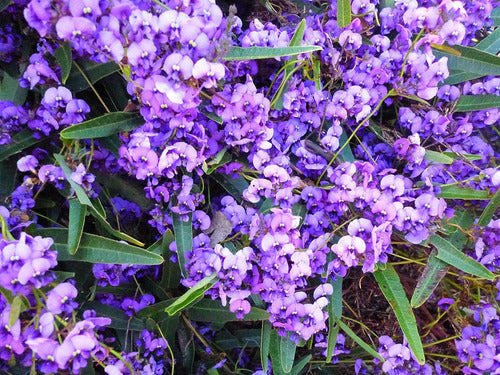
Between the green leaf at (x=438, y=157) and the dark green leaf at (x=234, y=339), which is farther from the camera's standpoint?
the dark green leaf at (x=234, y=339)

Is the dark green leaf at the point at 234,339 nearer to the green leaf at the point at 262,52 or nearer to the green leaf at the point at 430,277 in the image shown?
the green leaf at the point at 430,277

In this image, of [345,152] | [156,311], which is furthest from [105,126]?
[345,152]

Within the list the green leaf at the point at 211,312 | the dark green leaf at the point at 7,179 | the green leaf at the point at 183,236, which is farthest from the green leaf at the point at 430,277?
the dark green leaf at the point at 7,179

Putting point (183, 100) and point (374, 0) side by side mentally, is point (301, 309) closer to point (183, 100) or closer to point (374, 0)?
point (183, 100)

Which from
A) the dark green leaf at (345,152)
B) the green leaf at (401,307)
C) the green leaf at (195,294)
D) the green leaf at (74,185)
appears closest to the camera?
the green leaf at (74,185)

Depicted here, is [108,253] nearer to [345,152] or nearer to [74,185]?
[74,185]

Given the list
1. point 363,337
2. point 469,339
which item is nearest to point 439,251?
point 469,339

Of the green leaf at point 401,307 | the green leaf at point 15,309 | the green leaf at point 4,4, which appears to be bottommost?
the green leaf at point 401,307
